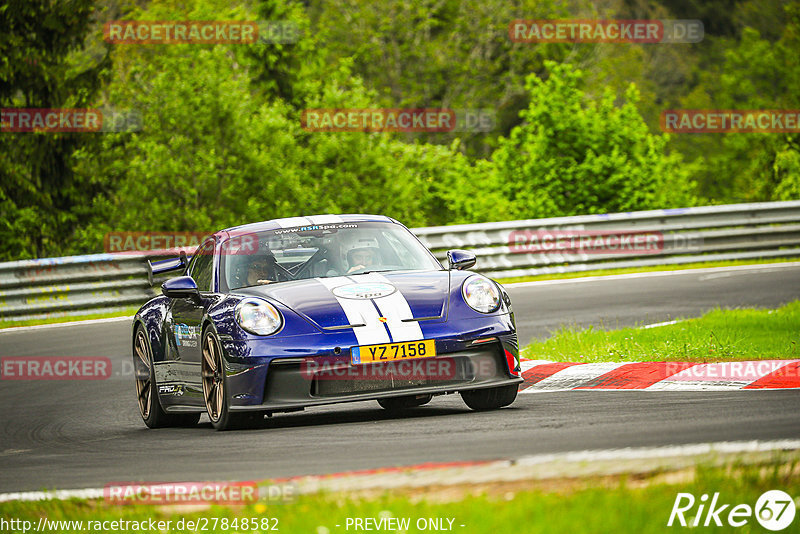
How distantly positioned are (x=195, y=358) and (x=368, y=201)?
24.2 metres

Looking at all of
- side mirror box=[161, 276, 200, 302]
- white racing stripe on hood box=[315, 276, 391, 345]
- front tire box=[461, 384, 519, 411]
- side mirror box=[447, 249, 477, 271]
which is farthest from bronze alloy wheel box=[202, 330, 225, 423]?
side mirror box=[447, 249, 477, 271]

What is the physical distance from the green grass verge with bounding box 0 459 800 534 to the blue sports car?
2.52 m

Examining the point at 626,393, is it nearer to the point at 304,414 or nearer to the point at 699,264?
the point at 304,414

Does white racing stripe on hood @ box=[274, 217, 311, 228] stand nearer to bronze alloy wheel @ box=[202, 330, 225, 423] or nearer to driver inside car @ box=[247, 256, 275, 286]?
driver inside car @ box=[247, 256, 275, 286]

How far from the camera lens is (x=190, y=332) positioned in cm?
848

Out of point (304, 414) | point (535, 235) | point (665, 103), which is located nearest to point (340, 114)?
point (535, 235)

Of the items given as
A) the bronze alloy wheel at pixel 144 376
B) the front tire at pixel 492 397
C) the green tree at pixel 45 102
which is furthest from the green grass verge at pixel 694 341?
the green tree at pixel 45 102

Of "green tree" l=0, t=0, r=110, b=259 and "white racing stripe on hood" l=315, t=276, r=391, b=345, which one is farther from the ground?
"green tree" l=0, t=0, r=110, b=259

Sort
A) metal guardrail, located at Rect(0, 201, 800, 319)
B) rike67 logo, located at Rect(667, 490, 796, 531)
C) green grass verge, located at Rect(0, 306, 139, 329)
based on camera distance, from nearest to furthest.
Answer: rike67 logo, located at Rect(667, 490, 796, 531) → green grass verge, located at Rect(0, 306, 139, 329) → metal guardrail, located at Rect(0, 201, 800, 319)

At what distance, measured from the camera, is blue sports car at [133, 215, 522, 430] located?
7387 mm

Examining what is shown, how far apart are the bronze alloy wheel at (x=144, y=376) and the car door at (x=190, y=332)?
48 centimetres

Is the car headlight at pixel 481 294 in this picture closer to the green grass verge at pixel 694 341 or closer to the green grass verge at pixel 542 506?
the green grass verge at pixel 694 341

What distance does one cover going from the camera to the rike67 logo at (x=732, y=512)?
159 inches

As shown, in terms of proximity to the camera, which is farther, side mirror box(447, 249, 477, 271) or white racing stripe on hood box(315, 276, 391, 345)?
side mirror box(447, 249, 477, 271)
